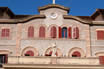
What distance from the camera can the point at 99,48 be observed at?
30.8 meters

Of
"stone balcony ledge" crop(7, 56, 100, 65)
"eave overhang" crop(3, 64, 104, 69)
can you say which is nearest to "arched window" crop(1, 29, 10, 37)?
"stone balcony ledge" crop(7, 56, 100, 65)

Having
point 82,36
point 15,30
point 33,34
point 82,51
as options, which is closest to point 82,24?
point 82,36

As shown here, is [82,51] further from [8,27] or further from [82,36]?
[8,27]

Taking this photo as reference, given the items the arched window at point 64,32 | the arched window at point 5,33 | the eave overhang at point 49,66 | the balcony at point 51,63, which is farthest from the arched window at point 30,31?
the eave overhang at point 49,66

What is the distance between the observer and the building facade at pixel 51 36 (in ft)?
99.8

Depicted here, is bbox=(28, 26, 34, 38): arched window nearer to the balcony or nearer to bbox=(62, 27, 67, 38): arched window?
bbox=(62, 27, 67, 38): arched window

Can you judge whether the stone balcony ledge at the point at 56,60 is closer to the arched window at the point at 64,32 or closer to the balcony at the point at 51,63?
the balcony at the point at 51,63

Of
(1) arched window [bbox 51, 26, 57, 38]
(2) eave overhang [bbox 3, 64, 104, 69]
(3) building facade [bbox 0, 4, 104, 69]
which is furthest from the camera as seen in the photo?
(1) arched window [bbox 51, 26, 57, 38]

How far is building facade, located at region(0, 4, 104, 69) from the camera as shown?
30.4 m

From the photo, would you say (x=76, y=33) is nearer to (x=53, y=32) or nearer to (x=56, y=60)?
(x=53, y=32)

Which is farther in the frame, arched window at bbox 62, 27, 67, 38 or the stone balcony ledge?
arched window at bbox 62, 27, 67, 38

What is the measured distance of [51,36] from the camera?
3091 cm

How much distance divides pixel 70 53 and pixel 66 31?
10.1ft

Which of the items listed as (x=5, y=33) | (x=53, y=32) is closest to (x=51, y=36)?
(x=53, y=32)
